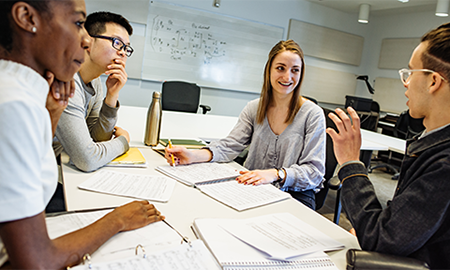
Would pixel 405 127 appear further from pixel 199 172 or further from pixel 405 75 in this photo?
pixel 199 172

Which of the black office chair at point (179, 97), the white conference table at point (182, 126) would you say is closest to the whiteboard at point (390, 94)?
the white conference table at point (182, 126)

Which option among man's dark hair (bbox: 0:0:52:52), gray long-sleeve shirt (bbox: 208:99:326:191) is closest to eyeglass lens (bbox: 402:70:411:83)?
gray long-sleeve shirt (bbox: 208:99:326:191)

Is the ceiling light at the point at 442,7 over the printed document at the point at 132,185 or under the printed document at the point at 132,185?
over

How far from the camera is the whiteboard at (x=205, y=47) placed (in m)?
4.86

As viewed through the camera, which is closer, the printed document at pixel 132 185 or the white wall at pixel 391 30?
the printed document at pixel 132 185

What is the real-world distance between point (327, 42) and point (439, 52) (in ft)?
18.8

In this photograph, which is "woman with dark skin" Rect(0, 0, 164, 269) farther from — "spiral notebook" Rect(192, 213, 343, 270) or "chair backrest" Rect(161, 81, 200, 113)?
"chair backrest" Rect(161, 81, 200, 113)

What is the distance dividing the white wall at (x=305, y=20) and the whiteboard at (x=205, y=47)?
14cm

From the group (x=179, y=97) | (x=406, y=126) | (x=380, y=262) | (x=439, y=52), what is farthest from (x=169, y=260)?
(x=406, y=126)

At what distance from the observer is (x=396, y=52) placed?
6.22 meters

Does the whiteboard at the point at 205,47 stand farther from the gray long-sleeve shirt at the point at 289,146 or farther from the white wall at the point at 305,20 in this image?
the gray long-sleeve shirt at the point at 289,146

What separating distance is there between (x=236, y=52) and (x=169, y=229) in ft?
15.9

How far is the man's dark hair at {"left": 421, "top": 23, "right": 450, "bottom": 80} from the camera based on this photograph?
2.88 ft

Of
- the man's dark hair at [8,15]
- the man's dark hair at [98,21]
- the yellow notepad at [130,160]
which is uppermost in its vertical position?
the man's dark hair at [98,21]
